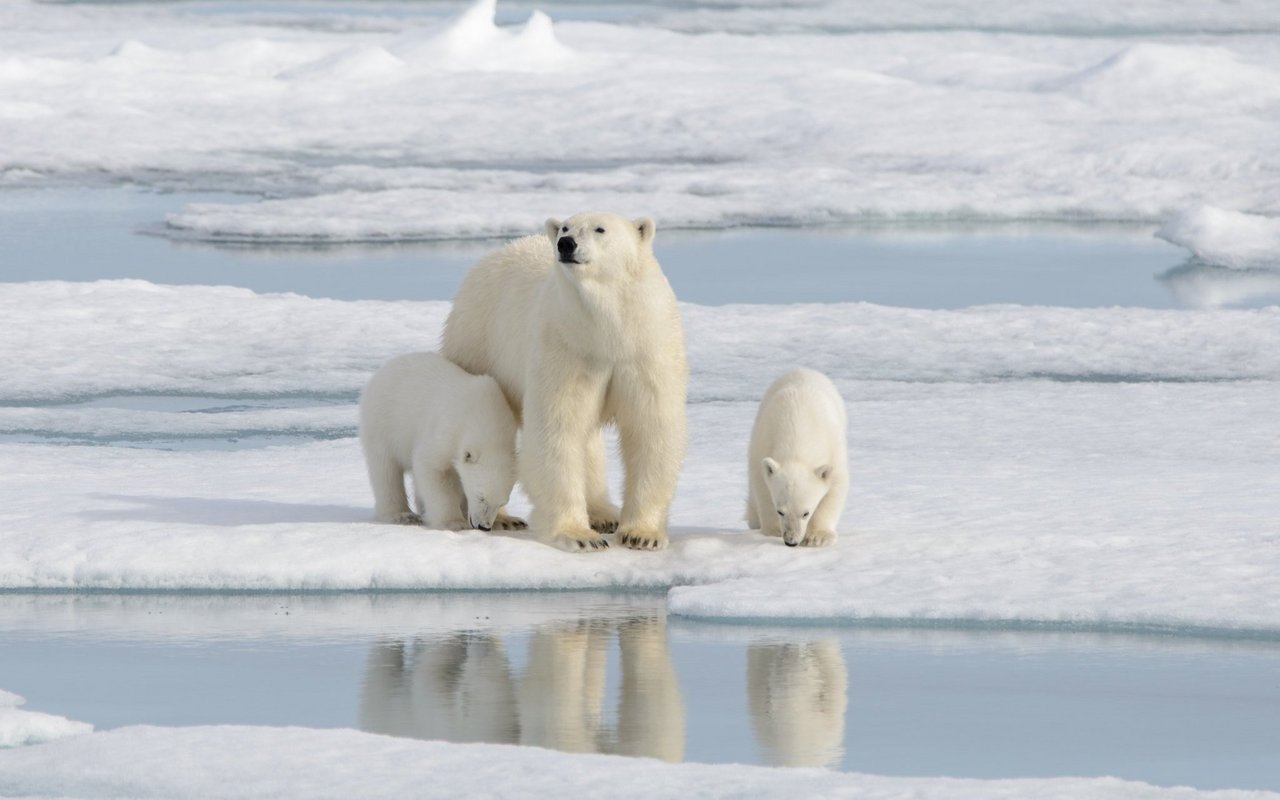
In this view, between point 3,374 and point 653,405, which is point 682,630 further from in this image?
A: point 3,374

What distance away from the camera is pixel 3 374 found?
355 inches

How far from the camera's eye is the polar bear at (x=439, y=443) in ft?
17.5

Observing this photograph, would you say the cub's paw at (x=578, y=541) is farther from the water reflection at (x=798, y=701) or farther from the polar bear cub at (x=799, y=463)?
the water reflection at (x=798, y=701)

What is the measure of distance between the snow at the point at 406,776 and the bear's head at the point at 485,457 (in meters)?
1.69

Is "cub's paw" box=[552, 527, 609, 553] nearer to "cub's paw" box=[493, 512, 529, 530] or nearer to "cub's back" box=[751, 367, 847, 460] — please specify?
"cub's paw" box=[493, 512, 529, 530]

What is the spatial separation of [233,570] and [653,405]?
1.20 metres

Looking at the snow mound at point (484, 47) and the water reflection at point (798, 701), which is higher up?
the snow mound at point (484, 47)

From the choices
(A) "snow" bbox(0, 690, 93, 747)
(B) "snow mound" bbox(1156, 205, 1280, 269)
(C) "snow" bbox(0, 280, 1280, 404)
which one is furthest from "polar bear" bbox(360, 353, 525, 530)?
(B) "snow mound" bbox(1156, 205, 1280, 269)

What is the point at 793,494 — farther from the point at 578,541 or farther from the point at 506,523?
the point at 506,523

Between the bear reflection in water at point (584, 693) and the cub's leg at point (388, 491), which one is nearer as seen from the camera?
the bear reflection in water at point (584, 693)

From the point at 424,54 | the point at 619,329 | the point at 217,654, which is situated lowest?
the point at 217,654

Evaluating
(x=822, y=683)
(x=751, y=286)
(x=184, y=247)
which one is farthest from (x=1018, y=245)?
(x=822, y=683)

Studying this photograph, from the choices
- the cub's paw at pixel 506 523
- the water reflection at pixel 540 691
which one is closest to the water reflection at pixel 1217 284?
the cub's paw at pixel 506 523

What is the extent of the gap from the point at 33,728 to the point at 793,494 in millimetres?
2222
